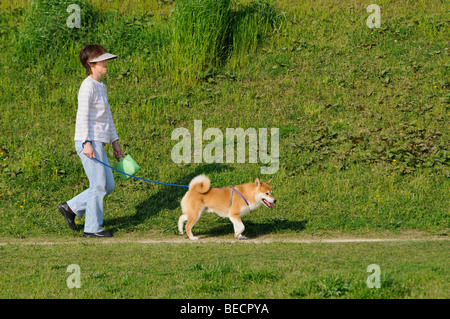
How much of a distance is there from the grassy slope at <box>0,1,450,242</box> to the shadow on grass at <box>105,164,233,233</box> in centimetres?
3

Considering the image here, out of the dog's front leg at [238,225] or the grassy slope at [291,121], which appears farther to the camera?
the grassy slope at [291,121]

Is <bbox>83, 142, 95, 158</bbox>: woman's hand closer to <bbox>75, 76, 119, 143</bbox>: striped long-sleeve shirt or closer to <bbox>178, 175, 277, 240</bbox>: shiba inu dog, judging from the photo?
<bbox>75, 76, 119, 143</bbox>: striped long-sleeve shirt

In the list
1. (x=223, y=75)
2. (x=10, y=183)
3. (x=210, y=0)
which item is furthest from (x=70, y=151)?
(x=210, y=0)

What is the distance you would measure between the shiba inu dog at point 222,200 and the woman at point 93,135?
1387mm

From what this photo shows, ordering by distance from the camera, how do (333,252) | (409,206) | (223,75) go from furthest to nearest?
(223,75)
(409,206)
(333,252)

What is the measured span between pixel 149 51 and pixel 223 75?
2232 millimetres

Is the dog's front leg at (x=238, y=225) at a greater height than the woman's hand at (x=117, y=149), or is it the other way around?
the woman's hand at (x=117, y=149)

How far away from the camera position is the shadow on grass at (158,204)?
10156 millimetres

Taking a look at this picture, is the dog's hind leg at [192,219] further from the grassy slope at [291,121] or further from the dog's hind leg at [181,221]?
the grassy slope at [291,121]

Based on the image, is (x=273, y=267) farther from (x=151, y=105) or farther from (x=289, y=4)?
(x=289, y=4)

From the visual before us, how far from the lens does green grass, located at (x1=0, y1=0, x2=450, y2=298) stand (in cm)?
1020

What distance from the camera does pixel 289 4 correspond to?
1722cm

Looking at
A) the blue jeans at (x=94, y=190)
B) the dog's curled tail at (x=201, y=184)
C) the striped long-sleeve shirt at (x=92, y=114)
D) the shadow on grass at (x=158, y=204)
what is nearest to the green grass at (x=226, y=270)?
the blue jeans at (x=94, y=190)

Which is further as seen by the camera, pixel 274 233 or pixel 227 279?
pixel 274 233
